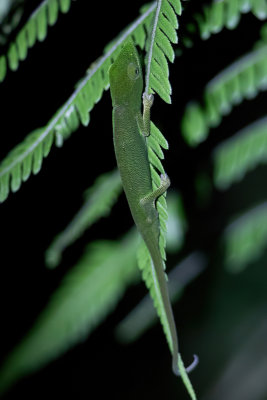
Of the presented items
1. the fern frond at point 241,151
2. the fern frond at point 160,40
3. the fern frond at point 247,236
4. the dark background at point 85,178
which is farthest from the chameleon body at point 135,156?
the fern frond at point 247,236

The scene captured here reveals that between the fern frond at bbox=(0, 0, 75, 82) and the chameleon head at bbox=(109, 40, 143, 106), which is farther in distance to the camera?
the fern frond at bbox=(0, 0, 75, 82)

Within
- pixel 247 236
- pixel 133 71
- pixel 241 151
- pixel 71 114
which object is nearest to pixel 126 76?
pixel 133 71

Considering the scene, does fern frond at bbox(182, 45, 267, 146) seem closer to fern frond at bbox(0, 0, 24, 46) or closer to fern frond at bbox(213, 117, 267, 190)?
fern frond at bbox(213, 117, 267, 190)

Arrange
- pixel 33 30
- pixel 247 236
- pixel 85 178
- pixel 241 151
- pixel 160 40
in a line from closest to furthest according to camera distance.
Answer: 1. pixel 160 40
2. pixel 33 30
3. pixel 241 151
4. pixel 247 236
5. pixel 85 178

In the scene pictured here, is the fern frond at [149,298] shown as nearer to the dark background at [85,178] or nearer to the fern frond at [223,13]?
the dark background at [85,178]

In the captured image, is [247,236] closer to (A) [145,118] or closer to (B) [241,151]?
(B) [241,151]

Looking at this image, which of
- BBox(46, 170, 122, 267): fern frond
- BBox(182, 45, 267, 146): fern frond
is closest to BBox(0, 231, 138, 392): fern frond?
BBox(46, 170, 122, 267): fern frond

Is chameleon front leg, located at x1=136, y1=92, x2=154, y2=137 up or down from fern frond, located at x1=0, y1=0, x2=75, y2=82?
down
